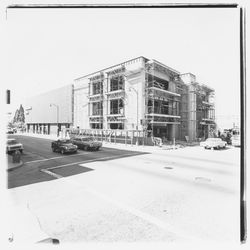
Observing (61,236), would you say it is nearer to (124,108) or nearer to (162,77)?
(124,108)

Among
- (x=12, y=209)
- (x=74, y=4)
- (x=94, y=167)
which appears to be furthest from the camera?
(x=94, y=167)

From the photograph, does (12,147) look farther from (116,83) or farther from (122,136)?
(116,83)

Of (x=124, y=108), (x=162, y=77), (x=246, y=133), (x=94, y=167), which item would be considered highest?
(x=162, y=77)

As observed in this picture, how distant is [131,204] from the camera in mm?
5070

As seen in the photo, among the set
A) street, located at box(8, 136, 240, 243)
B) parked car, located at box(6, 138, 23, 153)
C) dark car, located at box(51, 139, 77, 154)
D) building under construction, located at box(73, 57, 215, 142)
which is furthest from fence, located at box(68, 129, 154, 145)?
street, located at box(8, 136, 240, 243)

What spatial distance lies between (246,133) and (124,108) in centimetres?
2239

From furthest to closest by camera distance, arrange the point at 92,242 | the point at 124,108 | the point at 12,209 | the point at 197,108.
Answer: the point at 197,108 < the point at 124,108 < the point at 12,209 < the point at 92,242

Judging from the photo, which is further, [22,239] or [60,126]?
[60,126]

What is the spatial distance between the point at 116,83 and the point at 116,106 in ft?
12.9

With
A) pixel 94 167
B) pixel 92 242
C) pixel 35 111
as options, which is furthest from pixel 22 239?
pixel 35 111

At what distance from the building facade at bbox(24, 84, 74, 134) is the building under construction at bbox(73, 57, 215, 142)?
5.61 m

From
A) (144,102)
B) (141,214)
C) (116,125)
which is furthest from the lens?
(116,125)

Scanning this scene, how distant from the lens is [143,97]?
2317 cm

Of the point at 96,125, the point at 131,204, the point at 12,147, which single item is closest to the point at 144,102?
the point at 96,125
